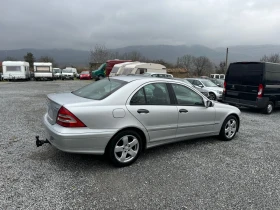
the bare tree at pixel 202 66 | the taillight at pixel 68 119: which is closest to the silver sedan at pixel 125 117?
the taillight at pixel 68 119

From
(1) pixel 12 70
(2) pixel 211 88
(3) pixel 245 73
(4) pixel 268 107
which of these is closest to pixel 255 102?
(4) pixel 268 107

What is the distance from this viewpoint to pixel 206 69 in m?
55.9

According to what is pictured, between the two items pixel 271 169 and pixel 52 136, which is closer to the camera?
pixel 52 136

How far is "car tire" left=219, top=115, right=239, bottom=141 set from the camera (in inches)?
194

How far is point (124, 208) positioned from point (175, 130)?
6.24 feet

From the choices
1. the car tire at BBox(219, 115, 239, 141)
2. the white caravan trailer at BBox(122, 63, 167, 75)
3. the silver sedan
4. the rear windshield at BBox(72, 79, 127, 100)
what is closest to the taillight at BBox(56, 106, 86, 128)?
the silver sedan

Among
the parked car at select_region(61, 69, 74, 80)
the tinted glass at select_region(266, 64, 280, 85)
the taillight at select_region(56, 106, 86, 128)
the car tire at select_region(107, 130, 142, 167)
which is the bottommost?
the car tire at select_region(107, 130, 142, 167)

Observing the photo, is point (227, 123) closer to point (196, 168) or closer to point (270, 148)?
point (270, 148)

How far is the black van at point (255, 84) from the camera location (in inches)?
320

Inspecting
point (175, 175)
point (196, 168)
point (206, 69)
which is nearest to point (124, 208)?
point (175, 175)

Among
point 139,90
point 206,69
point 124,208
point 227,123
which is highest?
point 206,69

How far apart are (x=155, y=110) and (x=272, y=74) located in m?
7.02

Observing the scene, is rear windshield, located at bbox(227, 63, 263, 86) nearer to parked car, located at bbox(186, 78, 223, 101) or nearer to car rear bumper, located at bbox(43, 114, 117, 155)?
parked car, located at bbox(186, 78, 223, 101)

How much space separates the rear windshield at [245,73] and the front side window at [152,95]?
19.4 feet
